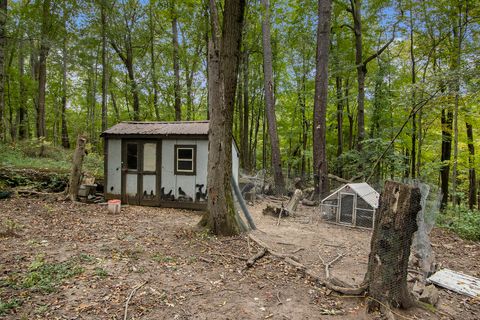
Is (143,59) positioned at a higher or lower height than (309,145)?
higher

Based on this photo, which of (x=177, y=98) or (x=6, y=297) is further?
(x=177, y=98)

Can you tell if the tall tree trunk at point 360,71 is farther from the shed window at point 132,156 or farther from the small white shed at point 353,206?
the shed window at point 132,156

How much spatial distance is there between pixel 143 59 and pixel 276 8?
30.5 feet

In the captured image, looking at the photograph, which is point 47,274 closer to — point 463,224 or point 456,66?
point 463,224

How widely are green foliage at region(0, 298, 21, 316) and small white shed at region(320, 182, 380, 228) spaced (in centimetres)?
698

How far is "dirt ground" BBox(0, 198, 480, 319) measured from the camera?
3.00m

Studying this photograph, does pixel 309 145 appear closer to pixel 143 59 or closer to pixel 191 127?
pixel 143 59

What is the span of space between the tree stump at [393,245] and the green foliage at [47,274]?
A: 3812 mm

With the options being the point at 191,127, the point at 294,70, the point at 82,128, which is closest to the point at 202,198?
the point at 191,127

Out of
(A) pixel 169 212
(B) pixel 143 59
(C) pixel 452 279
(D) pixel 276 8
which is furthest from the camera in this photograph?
(B) pixel 143 59

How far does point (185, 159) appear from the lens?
826cm

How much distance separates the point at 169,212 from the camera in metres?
7.87

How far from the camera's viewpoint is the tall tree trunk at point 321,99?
9.39m

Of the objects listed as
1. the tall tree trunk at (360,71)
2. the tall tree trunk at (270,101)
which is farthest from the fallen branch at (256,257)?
the tall tree trunk at (360,71)
